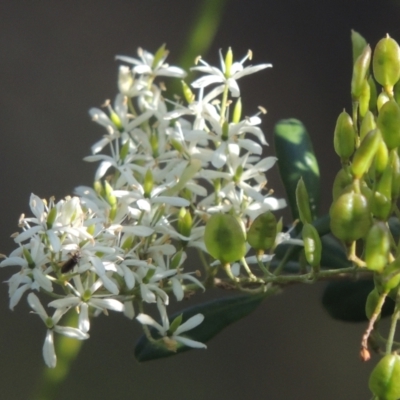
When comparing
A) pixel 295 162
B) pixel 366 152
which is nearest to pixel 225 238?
pixel 366 152

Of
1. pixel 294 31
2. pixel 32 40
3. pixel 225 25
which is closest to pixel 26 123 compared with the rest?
pixel 32 40

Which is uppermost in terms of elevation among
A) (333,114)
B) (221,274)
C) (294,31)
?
(294,31)

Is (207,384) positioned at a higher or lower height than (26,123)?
lower

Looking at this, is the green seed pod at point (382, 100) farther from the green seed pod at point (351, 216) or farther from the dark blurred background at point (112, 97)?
the dark blurred background at point (112, 97)

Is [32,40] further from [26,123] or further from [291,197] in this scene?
[291,197]

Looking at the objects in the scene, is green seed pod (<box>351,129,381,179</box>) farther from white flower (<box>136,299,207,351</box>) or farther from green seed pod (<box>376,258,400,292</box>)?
white flower (<box>136,299,207,351</box>)

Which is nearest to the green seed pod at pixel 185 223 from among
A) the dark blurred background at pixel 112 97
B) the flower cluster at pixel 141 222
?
the flower cluster at pixel 141 222
